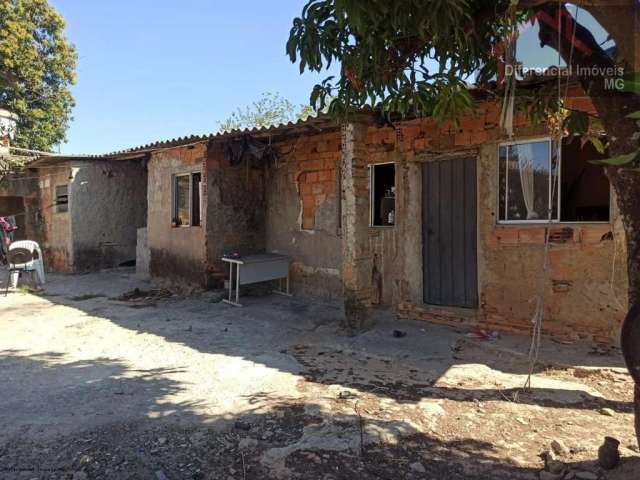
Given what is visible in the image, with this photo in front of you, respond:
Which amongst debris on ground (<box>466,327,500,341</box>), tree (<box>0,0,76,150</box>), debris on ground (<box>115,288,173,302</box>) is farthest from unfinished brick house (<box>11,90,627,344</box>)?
tree (<box>0,0,76,150</box>)

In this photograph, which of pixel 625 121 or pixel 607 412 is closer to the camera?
pixel 625 121

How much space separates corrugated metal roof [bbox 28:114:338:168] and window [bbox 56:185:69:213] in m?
0.69

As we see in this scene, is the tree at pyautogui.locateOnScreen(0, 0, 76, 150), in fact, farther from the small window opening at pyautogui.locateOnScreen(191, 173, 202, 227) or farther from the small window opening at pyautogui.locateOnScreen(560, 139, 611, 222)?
the small window opening at pyautogui.locateOnScreen(560, 139, 611, 222)

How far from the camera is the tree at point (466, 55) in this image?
2.39m

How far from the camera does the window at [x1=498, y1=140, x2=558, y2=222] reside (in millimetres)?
5666

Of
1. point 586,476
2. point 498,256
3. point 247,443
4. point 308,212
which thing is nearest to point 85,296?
point 308,212

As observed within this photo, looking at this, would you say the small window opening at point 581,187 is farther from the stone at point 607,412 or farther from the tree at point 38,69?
the tree at point 38,69

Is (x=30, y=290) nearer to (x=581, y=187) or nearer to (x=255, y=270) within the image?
(x=255, y=270)

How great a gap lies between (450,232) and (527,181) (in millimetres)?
1272

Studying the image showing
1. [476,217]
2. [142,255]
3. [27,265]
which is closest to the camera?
[476,217]

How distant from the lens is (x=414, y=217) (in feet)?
22.8

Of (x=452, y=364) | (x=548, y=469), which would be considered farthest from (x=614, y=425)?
(x=452, y=364)

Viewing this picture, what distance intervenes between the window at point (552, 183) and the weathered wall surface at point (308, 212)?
9.56 feet

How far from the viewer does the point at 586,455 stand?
299 centimetres
